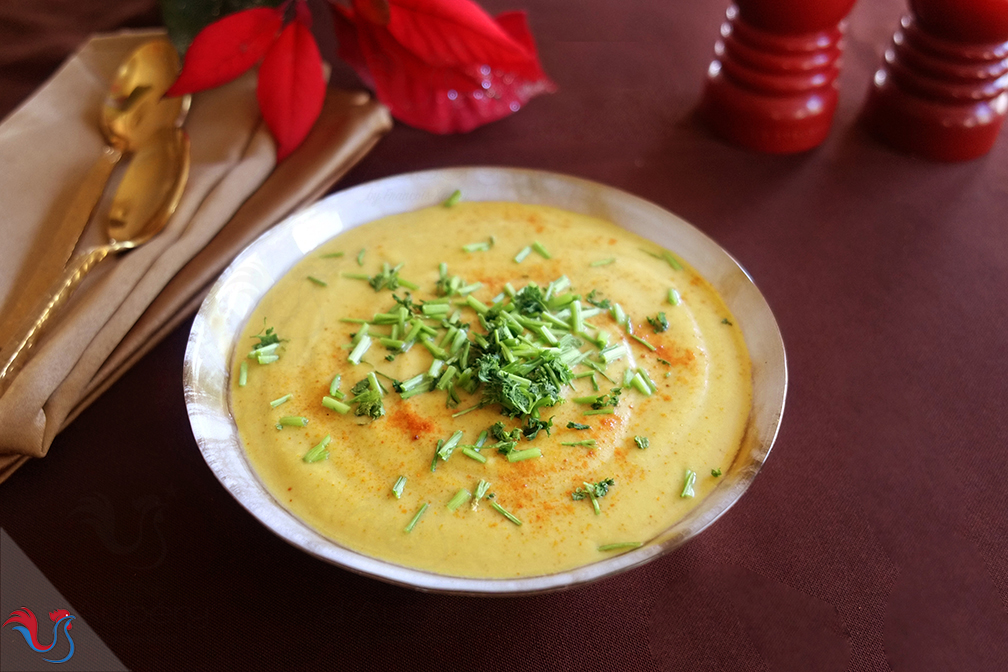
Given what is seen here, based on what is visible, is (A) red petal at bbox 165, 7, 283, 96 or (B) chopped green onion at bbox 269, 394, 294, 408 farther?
(A) red petal at bbox 165, 7, 283, 96

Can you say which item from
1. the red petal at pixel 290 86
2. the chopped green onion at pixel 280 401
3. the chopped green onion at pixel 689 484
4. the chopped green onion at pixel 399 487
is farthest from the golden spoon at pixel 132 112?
the chopped green onion at pixel 689 484

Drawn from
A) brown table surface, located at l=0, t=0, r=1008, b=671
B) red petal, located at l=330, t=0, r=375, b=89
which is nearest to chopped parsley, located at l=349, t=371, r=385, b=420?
brown table surface, located at l=0, t=0, r=1008, b=671

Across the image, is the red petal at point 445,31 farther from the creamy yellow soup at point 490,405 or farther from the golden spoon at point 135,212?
the golden spoon at point 135,212

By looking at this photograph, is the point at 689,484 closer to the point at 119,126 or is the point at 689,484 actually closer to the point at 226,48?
the point at 226,48

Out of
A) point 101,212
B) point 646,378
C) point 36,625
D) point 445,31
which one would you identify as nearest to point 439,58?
point 445,31

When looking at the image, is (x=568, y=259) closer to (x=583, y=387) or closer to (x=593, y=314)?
(x=593, y=314)

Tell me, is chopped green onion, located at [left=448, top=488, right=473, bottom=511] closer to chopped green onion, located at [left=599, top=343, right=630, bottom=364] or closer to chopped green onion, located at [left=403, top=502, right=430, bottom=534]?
chopped green onion, located at [left=403, top=502, right=430, bottom=534]
